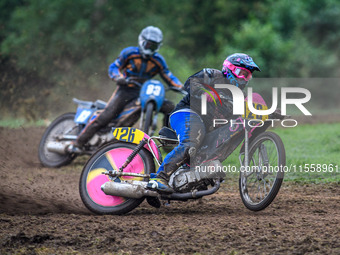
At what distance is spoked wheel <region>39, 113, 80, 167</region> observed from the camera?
11562 millimetres

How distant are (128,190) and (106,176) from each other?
506mm

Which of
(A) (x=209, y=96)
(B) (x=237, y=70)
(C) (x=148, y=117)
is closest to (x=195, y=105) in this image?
(A) (x=209, y=96)

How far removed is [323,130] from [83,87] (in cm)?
670

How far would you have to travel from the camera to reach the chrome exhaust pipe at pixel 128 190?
22.5 feet

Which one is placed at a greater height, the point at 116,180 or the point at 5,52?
the point at 5,52

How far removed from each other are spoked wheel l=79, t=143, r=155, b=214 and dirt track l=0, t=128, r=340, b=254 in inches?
6.6

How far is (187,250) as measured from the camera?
5.25 m

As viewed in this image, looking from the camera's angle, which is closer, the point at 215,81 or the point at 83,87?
the point at 215,81

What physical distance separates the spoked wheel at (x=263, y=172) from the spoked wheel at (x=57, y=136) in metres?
5.42

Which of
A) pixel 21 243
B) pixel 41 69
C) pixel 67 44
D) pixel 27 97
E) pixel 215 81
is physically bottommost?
pixel 21 243

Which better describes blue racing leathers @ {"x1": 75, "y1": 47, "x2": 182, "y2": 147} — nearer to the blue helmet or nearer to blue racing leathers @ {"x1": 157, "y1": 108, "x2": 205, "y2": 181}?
the blue helmet

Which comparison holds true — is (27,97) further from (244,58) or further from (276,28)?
(276,28)

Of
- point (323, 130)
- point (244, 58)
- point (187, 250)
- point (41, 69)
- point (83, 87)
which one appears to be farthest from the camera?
point (41, 69)

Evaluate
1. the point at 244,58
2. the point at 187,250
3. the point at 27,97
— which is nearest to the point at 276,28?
the point at 27,97
